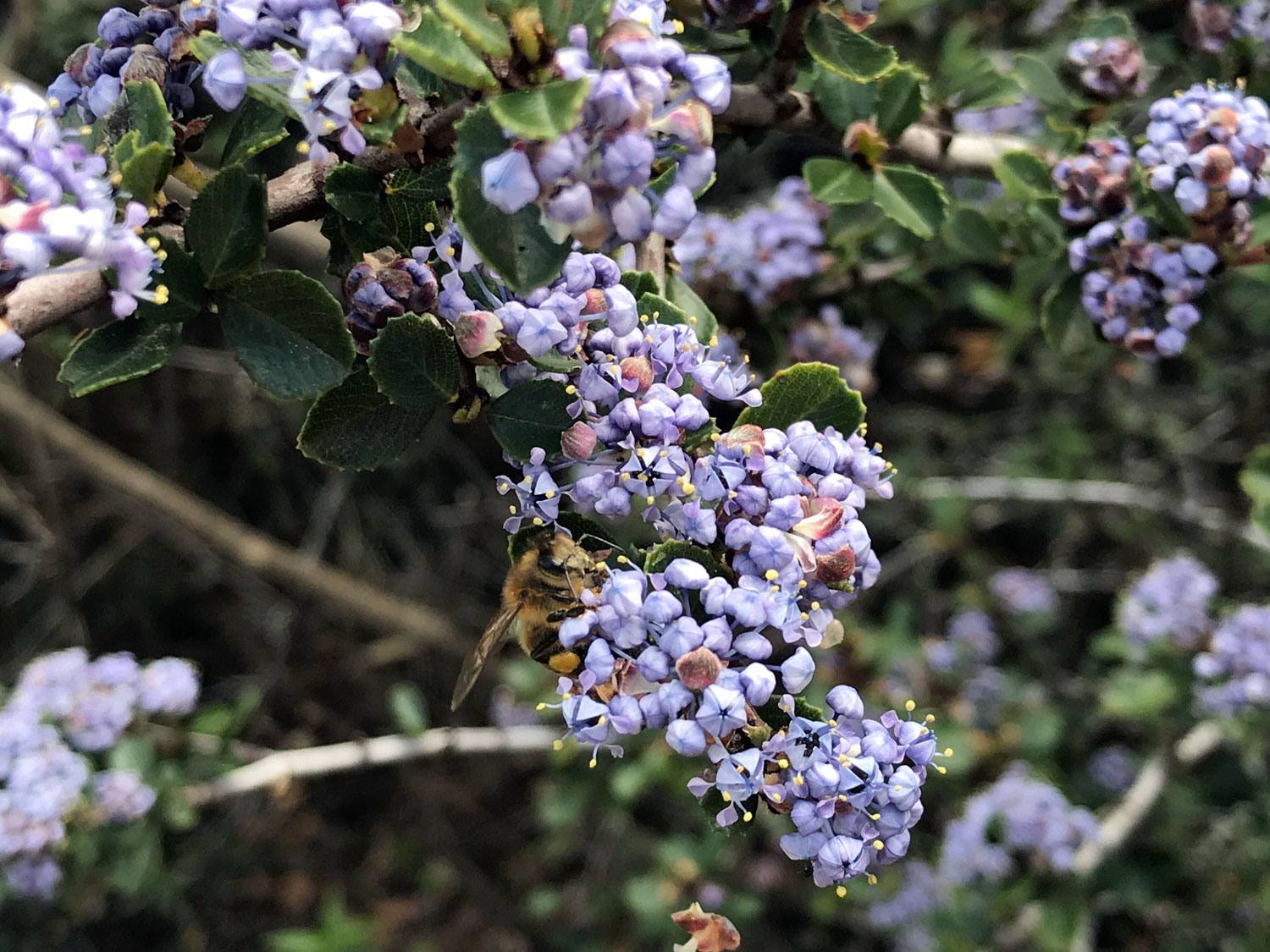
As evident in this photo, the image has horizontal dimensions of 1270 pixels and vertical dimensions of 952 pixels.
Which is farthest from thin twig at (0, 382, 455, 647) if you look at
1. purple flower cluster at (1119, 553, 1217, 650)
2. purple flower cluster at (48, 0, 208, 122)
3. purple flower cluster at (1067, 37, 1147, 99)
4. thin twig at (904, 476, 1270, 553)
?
purple flower cluster at (1067, 37, 1147, 99)

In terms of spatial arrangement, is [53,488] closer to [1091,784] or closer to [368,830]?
[368,830]

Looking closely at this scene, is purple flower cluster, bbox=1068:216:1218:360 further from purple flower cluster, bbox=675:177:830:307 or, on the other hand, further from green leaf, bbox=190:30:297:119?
green leaf, bbox=190:30:297:119

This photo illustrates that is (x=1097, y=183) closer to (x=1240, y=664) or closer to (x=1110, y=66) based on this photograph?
(x=1110, y=66)

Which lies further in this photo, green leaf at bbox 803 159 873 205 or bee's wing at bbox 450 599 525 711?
green leaf at bbox 803 159 873 205

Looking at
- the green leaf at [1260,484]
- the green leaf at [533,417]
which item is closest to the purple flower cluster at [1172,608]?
the green leaf at [1260,484]

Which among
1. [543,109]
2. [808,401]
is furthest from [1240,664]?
[543,109]

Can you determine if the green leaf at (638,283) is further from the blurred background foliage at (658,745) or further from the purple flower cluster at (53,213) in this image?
the blurred background foliage at (658,745)
